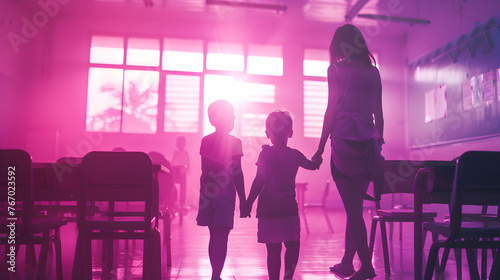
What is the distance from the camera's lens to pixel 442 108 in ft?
25.4

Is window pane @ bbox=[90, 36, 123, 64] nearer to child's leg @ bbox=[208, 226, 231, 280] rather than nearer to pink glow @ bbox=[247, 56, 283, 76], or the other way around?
A: pink glow @ bbox=[247, 56, 283, 76]

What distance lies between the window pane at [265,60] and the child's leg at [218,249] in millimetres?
7567

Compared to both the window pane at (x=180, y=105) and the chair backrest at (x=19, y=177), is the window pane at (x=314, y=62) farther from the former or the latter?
the chair backrest at (x=19, y=177)

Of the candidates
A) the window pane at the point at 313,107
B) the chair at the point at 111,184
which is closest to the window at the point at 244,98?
the window pane at the point at 313,107

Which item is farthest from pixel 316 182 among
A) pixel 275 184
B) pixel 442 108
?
pixel 275 184

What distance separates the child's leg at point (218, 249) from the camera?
6.56 ft

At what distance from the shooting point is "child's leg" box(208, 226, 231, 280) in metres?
2.00

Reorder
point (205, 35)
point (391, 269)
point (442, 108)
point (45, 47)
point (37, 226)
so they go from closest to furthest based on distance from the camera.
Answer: point (37, 226)
point (391, 269)
point (442, 108)
point (45, 47)
point (205, 35)

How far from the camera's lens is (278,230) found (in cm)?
185

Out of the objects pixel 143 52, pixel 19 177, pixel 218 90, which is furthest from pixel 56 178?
pixel 143 52

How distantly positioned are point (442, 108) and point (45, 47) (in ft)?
28.3

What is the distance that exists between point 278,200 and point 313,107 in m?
7.79

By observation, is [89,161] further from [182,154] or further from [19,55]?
Result: [19,55]
